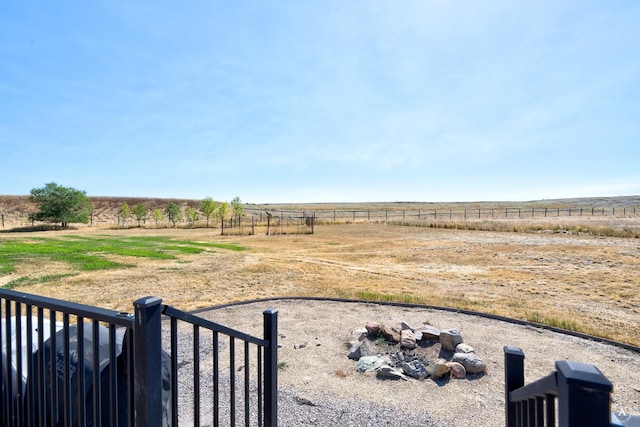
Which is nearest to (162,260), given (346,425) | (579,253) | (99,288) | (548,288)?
(99,288)

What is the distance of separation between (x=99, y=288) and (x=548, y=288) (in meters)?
11.8

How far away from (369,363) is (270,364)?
2.26 meters

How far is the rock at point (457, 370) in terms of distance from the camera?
3951 millimetres

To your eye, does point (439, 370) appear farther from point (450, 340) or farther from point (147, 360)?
point (147, 360)

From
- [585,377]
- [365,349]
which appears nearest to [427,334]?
[365,349]

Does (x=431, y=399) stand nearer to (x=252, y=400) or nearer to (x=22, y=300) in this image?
(x=252, y=400)

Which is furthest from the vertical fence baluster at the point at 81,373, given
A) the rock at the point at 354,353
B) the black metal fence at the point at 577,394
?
the rock at the point at 354,353

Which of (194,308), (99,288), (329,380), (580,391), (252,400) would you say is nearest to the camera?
(580,391)

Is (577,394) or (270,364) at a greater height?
(577,394)

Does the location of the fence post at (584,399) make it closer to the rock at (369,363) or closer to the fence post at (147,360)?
the fence post at (147,360)

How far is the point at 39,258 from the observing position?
490 inches

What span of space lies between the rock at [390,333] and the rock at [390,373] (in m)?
0.89

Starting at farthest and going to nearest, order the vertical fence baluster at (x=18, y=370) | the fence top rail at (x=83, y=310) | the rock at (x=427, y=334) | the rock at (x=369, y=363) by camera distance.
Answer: the rock at (x=427, y=334)
the rock at (x=369, y=363)
the vertical fence baluster at (x=18, y=370)
the fence top rail at (x=83, y=310)

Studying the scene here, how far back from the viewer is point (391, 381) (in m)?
3.88
